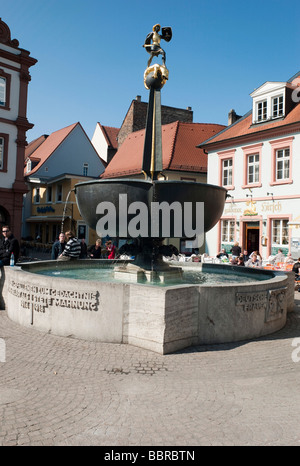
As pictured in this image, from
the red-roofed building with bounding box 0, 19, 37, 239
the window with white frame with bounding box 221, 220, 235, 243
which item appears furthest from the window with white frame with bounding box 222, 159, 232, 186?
the red-roofed building with bounding box 0, 19, 37, 239

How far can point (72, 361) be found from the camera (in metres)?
5.00

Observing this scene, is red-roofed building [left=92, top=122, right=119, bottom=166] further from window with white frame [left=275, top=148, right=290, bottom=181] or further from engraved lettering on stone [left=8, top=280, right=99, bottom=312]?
engraved lettering on stone [left=8, top=280, right=99, bottom=312]

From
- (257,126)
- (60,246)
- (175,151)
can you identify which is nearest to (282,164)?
(257,126)

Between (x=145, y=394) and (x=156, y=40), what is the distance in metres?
7.52

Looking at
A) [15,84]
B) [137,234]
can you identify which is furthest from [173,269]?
[15,84]

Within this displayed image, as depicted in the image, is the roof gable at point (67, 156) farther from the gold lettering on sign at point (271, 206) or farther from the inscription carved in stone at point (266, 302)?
the inscription carved in stone at point (266, 302)

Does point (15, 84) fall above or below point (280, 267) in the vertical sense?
above

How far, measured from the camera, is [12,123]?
81.8ft

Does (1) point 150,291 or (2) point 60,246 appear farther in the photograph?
(2) point 60,246

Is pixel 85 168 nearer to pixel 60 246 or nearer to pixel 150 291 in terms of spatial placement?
pixel 60 246

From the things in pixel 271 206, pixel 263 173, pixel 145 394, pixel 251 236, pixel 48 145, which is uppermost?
→ pixel 48 145

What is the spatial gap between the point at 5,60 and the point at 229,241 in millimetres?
17757

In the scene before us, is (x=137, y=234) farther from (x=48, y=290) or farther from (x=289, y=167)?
(x=289, y=167)

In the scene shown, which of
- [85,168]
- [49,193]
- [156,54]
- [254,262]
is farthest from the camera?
[85,168]
